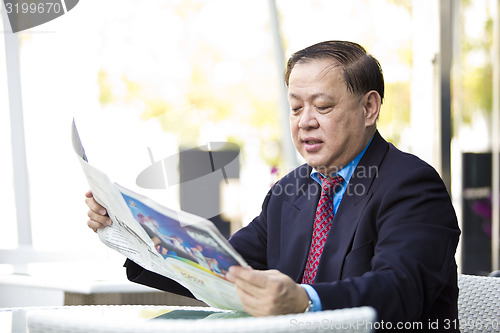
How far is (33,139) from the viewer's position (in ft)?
14.9

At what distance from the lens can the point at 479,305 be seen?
171cm

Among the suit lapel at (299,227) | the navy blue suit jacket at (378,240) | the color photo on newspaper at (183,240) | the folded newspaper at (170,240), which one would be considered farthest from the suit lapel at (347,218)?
the color photo on newspaper at (183,240)

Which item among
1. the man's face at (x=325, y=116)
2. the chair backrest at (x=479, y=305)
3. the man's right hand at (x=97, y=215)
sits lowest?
the chair backrest at (x=479, y=305)

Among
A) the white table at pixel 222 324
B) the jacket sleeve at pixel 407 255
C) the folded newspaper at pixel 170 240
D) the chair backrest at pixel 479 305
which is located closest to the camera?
the white table at pixel 222 324

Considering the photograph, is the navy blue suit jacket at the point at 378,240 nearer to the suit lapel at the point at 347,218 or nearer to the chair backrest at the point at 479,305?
the suit lapel at the point at 347,218

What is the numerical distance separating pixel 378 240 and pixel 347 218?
0.14 meters

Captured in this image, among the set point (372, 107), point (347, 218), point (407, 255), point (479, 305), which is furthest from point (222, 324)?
point (479, 305)

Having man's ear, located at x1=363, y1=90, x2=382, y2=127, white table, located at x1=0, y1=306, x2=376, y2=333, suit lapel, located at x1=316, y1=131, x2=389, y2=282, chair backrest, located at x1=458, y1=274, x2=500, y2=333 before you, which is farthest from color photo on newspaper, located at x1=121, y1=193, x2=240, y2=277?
chair backrest, located at x1=458, y1=274, x2=500, y2=333

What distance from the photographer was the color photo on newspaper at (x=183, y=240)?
1007mm

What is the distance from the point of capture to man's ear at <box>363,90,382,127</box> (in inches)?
62.4

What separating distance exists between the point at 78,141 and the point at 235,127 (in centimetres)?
1053

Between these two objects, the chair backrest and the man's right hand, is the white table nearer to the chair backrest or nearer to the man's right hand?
the man's right hand

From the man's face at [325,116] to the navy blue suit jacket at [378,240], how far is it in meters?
0.06

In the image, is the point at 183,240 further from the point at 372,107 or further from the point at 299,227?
the point at 372,107
